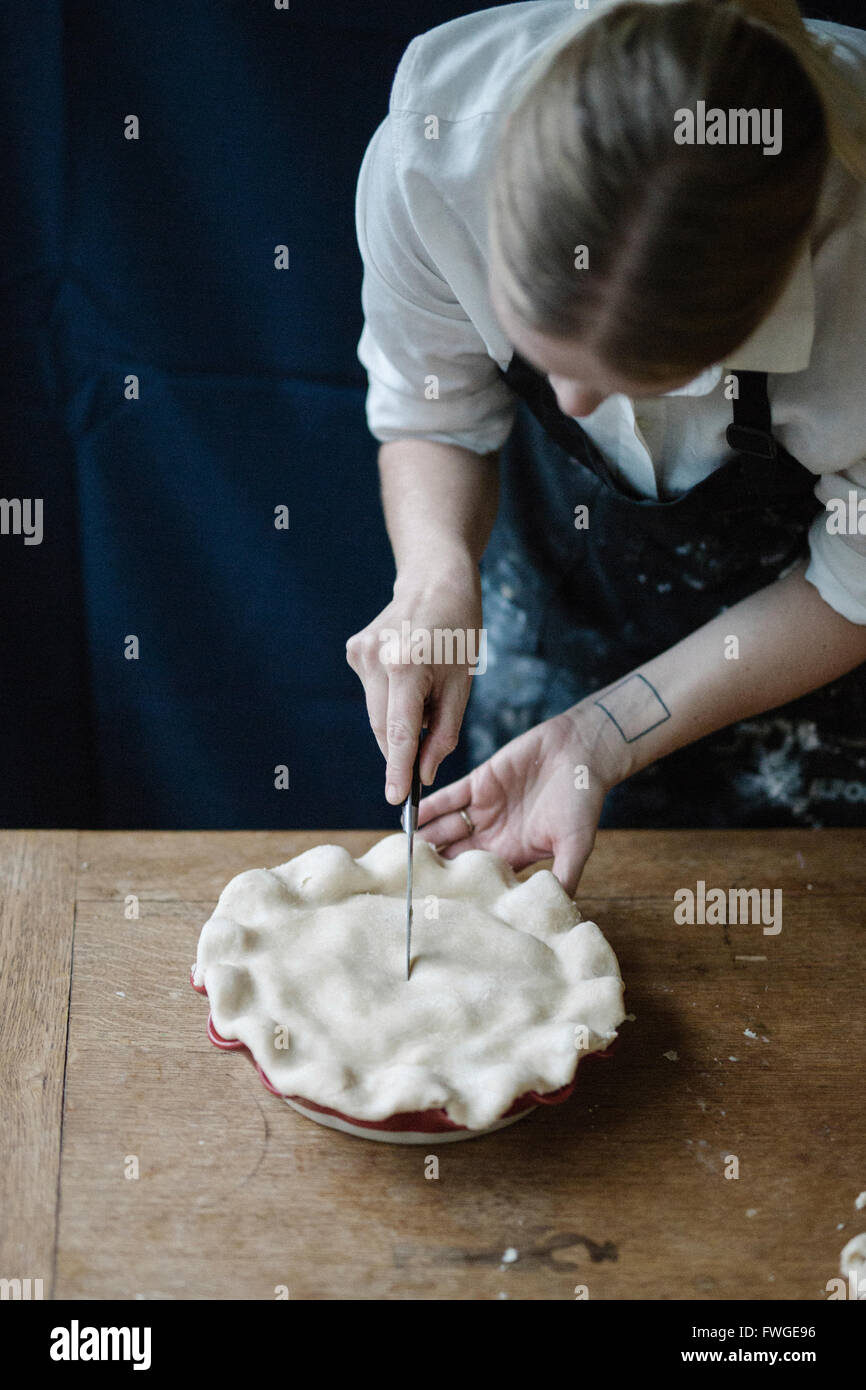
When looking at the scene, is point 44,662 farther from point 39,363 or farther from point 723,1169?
point 723,1169

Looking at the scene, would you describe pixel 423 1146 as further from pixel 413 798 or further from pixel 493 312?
pixel 493 312

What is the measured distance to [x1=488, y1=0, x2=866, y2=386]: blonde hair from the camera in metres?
0.77

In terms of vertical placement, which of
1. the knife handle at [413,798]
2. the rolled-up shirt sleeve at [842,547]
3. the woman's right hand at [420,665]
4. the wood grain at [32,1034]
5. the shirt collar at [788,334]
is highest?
the shirt collar at [788,334]

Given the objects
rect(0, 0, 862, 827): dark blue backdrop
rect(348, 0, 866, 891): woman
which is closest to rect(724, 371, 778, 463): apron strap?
rect(348, 0, 866, 891): woman

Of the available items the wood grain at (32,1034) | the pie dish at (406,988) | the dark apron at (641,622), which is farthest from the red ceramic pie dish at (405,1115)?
the dark apron at (641,622)

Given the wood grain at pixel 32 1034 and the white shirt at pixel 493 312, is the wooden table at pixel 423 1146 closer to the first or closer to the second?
the wood grain at pixel 32 1034

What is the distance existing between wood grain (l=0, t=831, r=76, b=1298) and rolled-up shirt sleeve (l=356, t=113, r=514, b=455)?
0.60 metres

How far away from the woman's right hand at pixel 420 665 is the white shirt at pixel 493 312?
0.74 feet

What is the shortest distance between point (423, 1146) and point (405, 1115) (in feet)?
0.30

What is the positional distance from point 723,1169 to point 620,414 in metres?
0.73

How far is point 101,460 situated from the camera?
184 centimetres

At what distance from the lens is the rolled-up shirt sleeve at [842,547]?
3.88ft

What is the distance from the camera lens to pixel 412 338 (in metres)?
1.30

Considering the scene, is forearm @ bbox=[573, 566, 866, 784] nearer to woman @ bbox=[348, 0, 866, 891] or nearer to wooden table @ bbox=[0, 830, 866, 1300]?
woman @ bbox=[348, 0, 866, 891]
